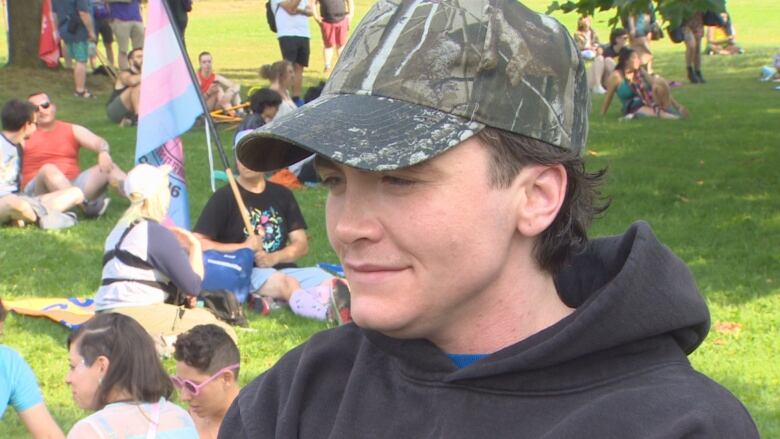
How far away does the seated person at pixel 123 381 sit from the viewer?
4.75 metres

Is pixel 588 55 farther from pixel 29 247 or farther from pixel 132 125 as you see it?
pixel 29 247

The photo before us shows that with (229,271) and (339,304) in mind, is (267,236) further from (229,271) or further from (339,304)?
(339,304)

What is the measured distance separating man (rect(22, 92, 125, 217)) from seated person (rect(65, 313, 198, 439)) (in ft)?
21.9

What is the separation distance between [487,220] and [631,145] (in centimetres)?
1333

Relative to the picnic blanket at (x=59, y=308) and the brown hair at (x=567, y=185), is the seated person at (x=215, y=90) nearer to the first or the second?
the picnic blanket at (x=59, y=308)

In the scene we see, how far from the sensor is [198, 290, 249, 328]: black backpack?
26.9 feet

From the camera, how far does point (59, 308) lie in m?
8.36

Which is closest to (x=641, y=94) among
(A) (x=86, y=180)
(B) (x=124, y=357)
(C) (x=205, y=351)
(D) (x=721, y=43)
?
(A) (x=86, y=180)

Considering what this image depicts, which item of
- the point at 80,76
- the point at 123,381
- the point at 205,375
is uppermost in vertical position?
the point at 123,381

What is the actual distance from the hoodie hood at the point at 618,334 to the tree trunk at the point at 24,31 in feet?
65.6

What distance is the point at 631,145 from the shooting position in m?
14.8

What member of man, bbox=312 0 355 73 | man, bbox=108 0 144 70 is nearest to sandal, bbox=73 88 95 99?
man, bbox=108 0 144 70

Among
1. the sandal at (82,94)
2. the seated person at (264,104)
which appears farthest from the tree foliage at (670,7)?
the sandal at (82,94)

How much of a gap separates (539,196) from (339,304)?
20.5 feet
